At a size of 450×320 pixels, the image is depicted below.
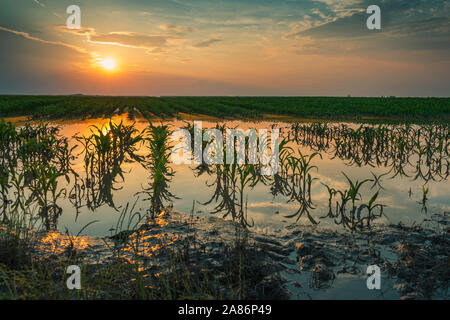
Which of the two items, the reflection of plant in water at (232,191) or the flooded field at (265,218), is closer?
the flooded field at (265,218)

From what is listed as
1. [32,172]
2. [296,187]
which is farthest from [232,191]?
[32,172]

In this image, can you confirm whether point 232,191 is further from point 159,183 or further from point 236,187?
point 159,183

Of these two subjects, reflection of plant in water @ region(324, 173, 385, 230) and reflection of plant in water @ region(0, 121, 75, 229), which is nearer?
reflection of plant in water @ region(324, 173, 385, 230)

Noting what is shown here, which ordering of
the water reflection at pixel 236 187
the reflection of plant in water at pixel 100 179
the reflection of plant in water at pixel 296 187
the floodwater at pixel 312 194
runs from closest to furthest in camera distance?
the floodwater at pixel 312 194 → the water reflection at pixel 236 187 → the reflection of plant in water at pixel 296 187 → the reflection of plant in water at pixel 100 179

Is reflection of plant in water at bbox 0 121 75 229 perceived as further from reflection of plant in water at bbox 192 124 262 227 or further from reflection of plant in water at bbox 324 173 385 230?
reflection of plant in water at bbox 324 173 385 230

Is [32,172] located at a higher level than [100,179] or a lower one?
higher

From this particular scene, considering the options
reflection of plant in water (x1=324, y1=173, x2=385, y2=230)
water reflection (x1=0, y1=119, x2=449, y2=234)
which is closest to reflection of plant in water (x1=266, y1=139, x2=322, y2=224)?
water reflection (x1=0, y1=119, x2=449, y2=234)

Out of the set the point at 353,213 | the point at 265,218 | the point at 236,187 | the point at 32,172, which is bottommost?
the point at 265,218

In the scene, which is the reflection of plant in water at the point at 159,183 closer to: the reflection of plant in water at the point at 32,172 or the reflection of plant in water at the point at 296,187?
the reflection of plant in water at the point at 32,172

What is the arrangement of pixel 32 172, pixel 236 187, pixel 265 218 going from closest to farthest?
pixel 265 218 < pixel 32 172 < pixel 236 187

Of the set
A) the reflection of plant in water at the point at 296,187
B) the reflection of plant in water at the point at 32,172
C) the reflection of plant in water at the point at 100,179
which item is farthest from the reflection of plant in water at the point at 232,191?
the reflection of plant in water at the point at 32,172

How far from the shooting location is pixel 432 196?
5.10m

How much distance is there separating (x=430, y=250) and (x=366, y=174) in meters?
3.44

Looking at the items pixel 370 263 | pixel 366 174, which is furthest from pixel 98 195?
pixel 366 174
